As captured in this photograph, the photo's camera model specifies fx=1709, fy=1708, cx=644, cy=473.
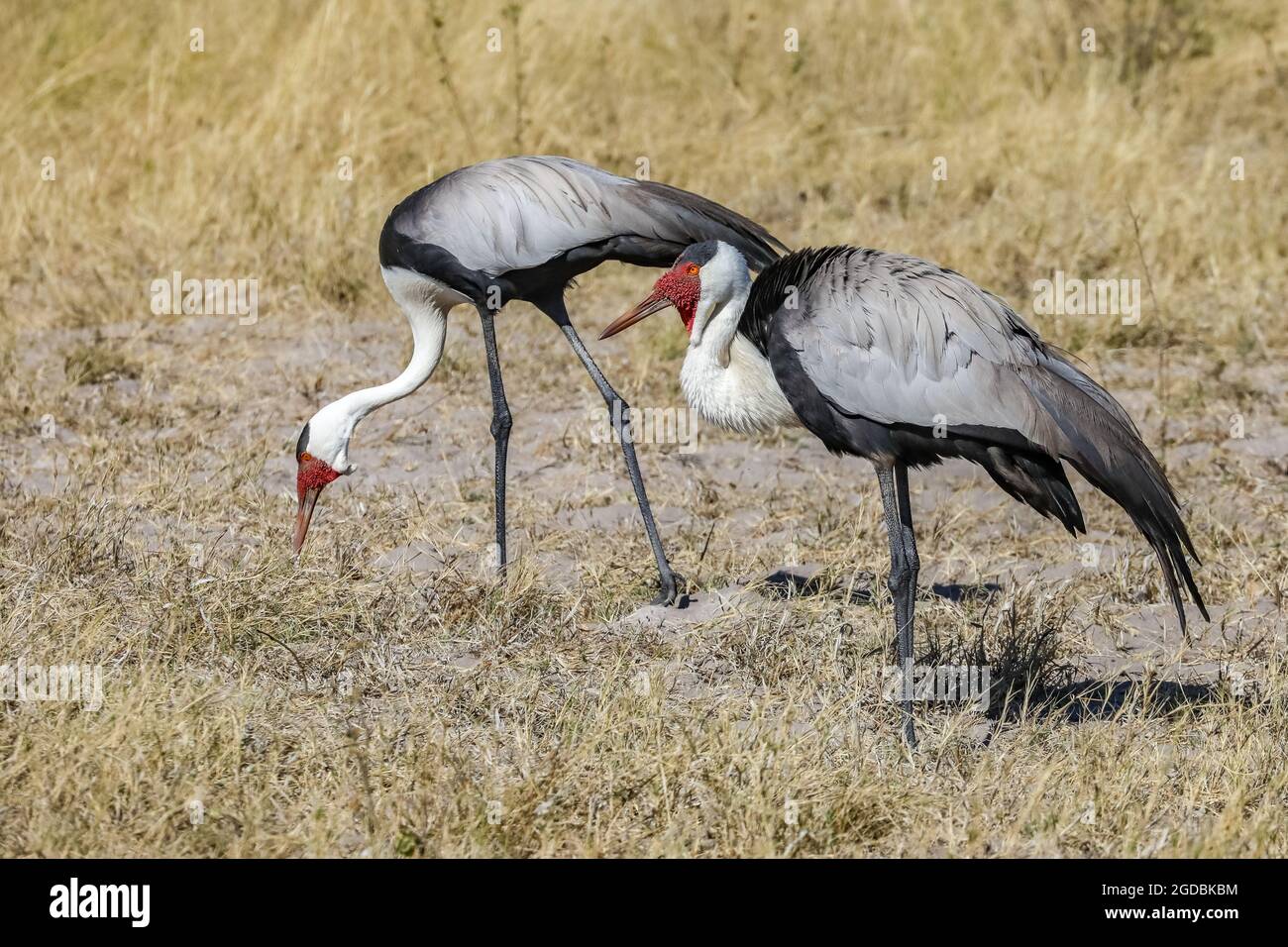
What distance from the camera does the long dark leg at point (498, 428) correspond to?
5.42 m

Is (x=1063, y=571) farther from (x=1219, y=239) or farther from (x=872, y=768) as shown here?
(x=1219, y=239)

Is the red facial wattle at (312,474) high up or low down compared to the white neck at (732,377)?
down

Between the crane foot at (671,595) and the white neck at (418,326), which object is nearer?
the crane foot at (671,595)

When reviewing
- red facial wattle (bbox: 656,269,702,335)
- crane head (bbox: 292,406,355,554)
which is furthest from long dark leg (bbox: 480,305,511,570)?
red facial wattle (bbox: 656,269,702,335)

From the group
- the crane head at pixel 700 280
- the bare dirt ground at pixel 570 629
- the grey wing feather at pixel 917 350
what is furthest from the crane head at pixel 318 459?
the grey wing feather at pixel 917 350

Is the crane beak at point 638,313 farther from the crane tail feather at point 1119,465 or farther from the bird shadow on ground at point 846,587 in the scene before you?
the crane tail feather at point 1119,465

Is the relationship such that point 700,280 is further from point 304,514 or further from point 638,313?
point 304,514

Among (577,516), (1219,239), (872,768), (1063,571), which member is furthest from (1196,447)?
(872,768)

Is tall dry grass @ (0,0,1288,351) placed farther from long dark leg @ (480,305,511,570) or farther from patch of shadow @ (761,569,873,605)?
patch of shadow @ (761,569,873,605)

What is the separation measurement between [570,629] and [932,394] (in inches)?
48.7

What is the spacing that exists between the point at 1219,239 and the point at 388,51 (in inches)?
176

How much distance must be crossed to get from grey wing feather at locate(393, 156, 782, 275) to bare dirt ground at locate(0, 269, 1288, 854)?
0.93 metres

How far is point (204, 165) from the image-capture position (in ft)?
27.8

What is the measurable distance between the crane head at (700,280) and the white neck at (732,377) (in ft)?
0.04
